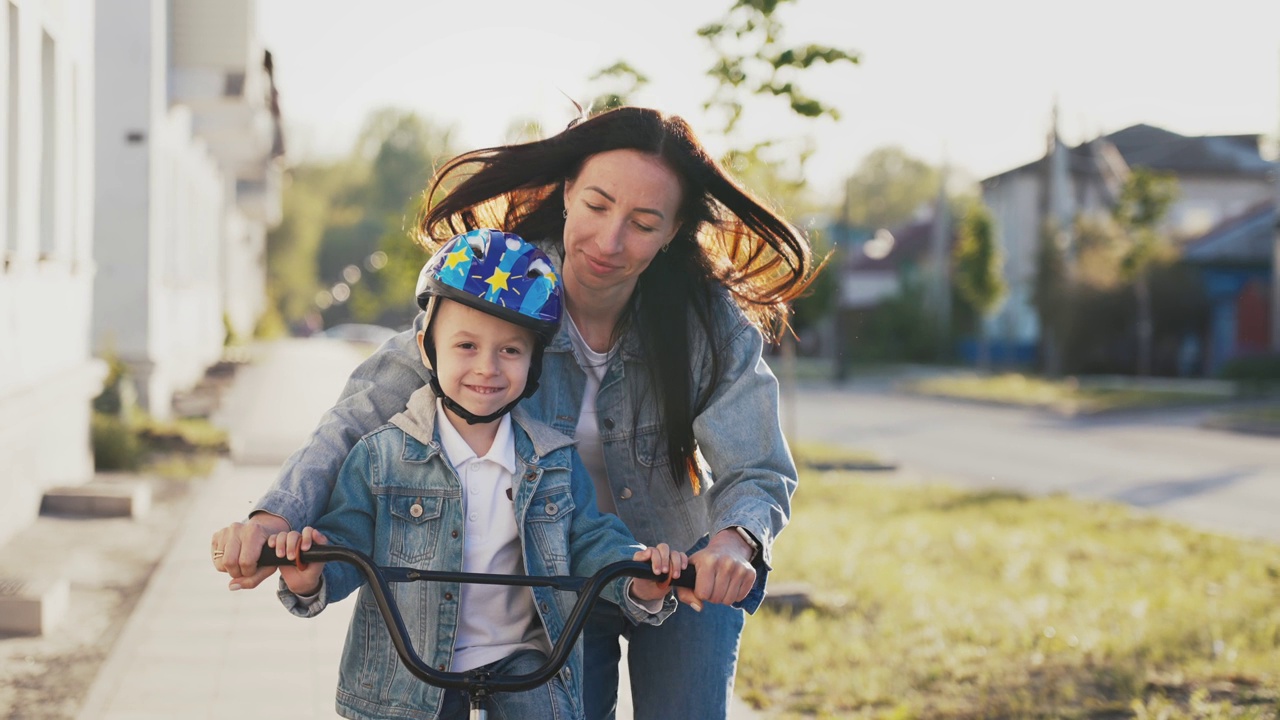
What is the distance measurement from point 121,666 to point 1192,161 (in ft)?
174

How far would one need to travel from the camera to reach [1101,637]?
24.1 ft

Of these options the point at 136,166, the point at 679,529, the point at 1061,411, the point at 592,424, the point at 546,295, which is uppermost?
the point at 136,166

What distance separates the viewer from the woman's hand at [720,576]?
114 inches

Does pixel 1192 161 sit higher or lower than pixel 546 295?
higher

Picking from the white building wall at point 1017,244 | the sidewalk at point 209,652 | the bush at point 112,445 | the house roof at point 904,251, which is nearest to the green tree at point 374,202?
the house roof at point 904,251

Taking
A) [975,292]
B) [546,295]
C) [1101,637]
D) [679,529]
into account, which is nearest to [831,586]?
[1101,637]

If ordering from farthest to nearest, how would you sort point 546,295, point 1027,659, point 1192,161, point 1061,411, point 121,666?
point 1192,161
point 1061,411
point 1027,659
point 121,666
point 546,295

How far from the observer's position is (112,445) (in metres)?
13.0

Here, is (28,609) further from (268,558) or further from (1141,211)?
(1141,211)

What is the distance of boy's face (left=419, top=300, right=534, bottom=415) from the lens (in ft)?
9.79

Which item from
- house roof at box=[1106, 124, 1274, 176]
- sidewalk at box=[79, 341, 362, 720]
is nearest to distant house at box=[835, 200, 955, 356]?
house roof at box=[1106, 124, 1274, 176]

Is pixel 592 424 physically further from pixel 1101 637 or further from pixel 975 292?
pixel 975 292

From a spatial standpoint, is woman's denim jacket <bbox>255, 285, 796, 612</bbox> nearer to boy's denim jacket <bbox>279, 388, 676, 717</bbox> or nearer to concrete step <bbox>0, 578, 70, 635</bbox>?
boy's denim jacket <bbox>279, 388, 676, 717</bbox>

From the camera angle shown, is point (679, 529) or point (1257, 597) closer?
point (679, 529)
